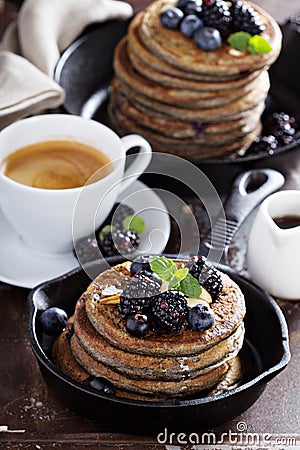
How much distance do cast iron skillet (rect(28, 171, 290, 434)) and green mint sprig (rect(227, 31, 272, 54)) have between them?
0.67 metres

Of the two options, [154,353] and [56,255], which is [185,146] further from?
[154,353]

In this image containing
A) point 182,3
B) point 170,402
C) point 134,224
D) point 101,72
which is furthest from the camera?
point 101,72

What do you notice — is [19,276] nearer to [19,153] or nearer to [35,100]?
[19,153]

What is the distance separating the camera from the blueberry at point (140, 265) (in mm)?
1536

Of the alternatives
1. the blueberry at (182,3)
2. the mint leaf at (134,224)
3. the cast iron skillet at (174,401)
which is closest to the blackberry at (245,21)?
the blueberry at (182,3)

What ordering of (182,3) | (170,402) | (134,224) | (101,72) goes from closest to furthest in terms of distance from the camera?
1. (170,402)
2. (134,224)
3. (182,3)
4. (101,72)

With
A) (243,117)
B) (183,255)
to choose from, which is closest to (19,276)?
(183,255)

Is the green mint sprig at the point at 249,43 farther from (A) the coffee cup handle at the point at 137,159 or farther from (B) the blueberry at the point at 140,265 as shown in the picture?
(B) the blueberry at the point at 140,265

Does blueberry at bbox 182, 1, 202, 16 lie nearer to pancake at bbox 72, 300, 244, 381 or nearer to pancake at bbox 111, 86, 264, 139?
pancake at bbox 111, 86, 264, 139

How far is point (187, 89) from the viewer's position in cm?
206

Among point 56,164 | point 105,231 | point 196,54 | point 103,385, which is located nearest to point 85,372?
point 103,385

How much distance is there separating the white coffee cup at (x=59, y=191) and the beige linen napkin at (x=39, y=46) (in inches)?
6.3

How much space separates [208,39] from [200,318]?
90 cm

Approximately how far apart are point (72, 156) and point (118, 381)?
726 mm
